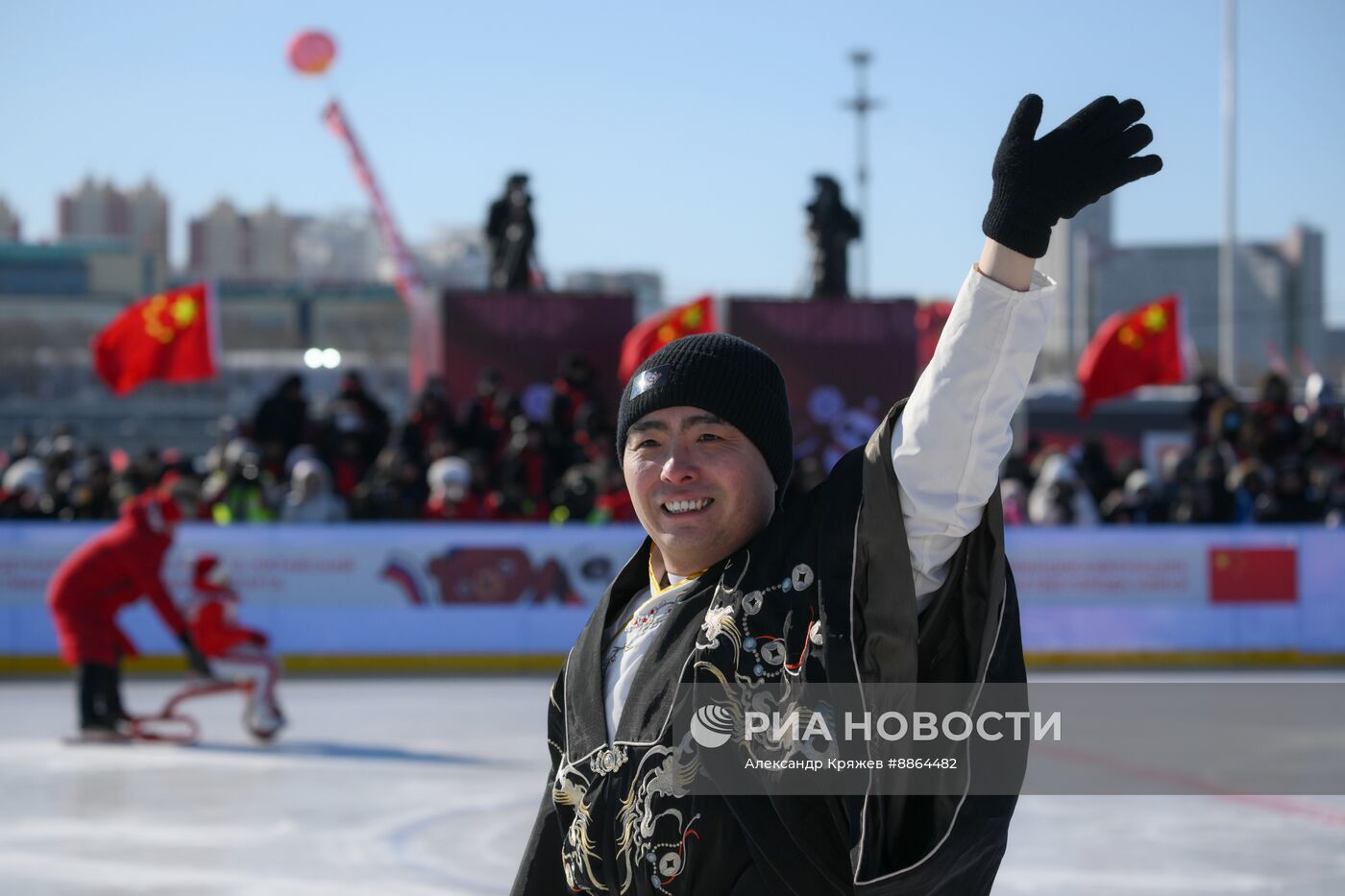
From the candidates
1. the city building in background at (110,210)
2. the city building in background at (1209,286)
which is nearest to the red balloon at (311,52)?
the city building in background at (1209,286)

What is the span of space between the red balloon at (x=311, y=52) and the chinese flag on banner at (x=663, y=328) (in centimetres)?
879

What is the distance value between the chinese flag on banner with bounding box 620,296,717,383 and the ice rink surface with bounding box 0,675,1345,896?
597 cm

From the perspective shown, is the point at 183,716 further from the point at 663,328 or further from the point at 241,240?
the point at 241,240

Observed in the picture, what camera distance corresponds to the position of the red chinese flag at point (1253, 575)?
1253cm

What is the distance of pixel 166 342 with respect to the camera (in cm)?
1476

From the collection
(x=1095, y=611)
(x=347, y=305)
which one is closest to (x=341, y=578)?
(x=1095, y=611)

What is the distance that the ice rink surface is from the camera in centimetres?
567

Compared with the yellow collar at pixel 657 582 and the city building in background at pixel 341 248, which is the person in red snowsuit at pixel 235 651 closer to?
the yellow collar at pixel 657 582

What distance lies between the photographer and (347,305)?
65938mm

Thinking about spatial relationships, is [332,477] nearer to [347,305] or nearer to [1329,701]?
[1329,701]

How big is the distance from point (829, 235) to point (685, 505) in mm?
14645

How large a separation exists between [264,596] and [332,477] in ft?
4.67

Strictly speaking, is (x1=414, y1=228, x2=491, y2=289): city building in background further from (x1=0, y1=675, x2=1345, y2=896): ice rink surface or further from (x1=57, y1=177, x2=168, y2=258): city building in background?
(x1=0, y1=675, x2=1345, y2=896): ice rink surface

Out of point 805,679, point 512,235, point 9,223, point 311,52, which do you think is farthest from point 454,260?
point 805,679
